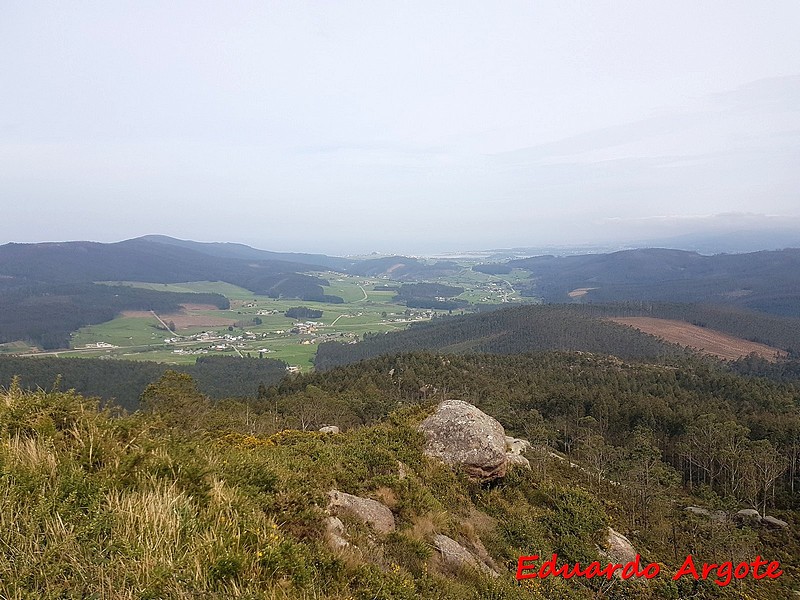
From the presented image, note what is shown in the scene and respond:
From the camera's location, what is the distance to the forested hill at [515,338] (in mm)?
118562

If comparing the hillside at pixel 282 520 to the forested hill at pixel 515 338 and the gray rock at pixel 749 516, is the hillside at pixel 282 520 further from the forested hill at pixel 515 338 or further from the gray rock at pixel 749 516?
the forested hill at pixel 515 338

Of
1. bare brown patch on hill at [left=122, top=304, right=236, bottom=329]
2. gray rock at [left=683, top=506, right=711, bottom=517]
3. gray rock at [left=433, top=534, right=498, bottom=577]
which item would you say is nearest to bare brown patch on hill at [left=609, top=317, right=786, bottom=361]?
gray rock at [left=683, top=506, right=711, bottom=517]

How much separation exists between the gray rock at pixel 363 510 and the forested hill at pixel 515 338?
106 m

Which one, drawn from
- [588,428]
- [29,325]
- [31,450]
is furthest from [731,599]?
[29,325]

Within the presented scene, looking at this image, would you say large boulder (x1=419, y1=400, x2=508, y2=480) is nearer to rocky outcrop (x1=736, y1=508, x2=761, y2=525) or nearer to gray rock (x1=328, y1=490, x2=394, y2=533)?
gray rock (x1=328, y1=490, x2=394, y2=533)

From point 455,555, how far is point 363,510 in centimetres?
208

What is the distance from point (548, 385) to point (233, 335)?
411 feet

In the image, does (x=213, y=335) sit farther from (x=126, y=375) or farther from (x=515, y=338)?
(x=515, y=338)

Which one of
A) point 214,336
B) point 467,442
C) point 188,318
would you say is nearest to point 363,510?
point 467,442

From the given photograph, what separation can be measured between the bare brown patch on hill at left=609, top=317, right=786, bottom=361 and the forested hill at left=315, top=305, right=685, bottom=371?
10.4 metres

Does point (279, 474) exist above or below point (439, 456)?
above

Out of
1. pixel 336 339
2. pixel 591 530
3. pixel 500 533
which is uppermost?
pixel 500 533

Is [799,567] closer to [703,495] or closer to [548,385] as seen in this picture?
[703,495]

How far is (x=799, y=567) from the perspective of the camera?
74.0 ft
